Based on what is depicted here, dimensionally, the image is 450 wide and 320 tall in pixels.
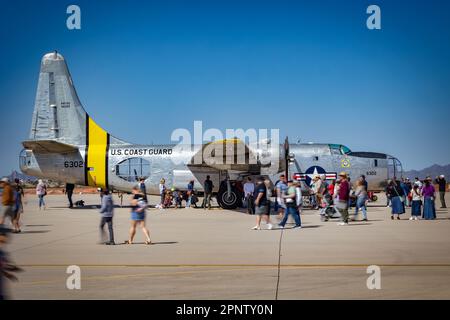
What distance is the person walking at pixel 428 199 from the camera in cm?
1903

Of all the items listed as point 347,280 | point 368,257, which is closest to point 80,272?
point 347,280

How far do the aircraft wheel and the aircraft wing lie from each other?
775 centimetres

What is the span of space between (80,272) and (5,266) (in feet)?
14.8

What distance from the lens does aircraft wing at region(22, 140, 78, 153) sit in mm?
25234

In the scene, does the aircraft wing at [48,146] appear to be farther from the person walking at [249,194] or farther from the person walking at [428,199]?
the person walking at [428,199]

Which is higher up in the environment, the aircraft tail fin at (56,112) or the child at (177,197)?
the aircraft tail fin at (56,112)

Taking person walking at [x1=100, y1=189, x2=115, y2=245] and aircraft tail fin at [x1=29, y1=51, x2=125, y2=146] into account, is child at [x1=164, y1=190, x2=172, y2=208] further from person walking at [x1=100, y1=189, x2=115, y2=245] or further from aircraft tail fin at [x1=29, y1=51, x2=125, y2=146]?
person walking at [x1=100, y1=189, x2=115, y2=245]

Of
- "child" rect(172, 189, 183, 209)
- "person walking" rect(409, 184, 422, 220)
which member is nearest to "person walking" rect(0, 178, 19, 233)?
"child" rect(172, 189, 183, 209)

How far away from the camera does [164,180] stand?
27109 mm

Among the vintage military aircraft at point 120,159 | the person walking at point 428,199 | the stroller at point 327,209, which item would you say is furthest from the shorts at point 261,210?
the vintage military aircraft at point 120,159

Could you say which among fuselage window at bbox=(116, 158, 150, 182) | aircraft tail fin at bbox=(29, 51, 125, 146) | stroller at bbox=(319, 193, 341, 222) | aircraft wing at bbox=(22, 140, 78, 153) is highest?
aircraft tail fin at bbox=(29, 51, 125, 146)

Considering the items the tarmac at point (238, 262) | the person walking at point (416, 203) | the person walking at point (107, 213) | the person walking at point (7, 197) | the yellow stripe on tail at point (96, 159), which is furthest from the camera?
the yellow stripe on tail at point (96, 159)

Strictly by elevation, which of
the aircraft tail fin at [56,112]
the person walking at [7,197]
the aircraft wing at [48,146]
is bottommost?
the person walking at [7,197]

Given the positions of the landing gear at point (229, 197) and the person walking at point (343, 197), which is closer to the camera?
the person walking at point (343, 197)
